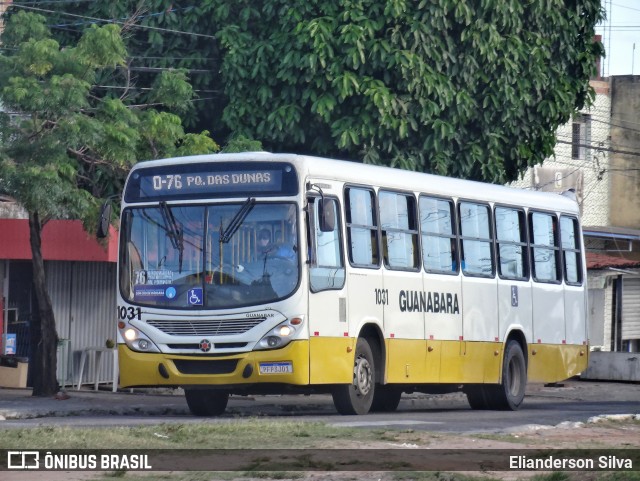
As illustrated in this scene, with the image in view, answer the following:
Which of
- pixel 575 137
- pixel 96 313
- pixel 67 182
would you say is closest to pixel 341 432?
pixel 67 182

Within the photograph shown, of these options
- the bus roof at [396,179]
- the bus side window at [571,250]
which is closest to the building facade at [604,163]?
the bus side window at [571,250]

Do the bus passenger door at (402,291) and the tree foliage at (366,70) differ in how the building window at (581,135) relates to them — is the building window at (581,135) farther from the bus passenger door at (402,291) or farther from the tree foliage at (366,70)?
the bus passenger door at (402,291)

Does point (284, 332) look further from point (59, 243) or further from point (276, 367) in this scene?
point (59, 243)

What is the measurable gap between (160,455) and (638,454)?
425cm

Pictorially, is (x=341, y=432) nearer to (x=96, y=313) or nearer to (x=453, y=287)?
(x=453, y=287)

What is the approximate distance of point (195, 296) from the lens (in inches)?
691

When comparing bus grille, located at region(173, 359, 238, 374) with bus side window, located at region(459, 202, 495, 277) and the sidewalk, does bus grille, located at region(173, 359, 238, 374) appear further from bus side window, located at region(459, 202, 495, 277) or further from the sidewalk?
bus side window, located at region(459, 202, 495, 277)

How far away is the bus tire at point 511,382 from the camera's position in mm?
22453

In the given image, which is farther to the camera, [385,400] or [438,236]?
[385,400]

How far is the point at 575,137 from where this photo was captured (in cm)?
5112

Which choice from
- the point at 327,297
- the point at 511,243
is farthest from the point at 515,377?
the point at 327,297

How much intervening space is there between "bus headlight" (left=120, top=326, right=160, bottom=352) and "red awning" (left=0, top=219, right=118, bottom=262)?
564 cm

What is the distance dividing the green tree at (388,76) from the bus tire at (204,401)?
836cm

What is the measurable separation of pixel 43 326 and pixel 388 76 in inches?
338
